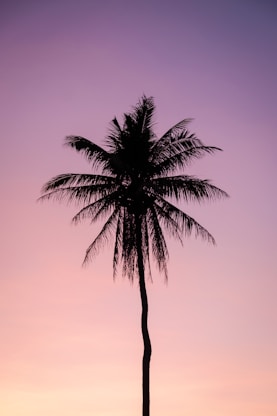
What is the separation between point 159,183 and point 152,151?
62.5 inches

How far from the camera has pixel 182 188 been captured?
3353 centimetres

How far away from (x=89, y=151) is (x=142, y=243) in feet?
14.9

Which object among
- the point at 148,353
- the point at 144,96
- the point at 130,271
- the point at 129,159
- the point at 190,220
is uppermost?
the point at 144,96

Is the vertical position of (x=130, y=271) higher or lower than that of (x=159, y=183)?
lower

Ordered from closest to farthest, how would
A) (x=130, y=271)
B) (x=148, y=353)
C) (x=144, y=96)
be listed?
(x=148, y=353), (x=130, y=271), (x=144, y=96)

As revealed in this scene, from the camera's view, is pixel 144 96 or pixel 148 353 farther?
pixel 144 96

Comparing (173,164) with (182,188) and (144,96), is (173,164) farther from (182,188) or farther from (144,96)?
(144,96)

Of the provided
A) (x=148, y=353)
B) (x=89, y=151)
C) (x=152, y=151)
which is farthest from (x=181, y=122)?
(x=148, y=353)

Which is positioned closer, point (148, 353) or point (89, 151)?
point (148, 353)

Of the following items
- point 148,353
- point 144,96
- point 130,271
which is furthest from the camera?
point 144,96

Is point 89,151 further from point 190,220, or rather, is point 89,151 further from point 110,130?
point 190,220

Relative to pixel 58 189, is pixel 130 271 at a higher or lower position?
lower

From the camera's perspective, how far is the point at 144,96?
118ft

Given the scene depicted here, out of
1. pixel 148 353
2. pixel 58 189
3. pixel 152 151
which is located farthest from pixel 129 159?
pixel 148 353
